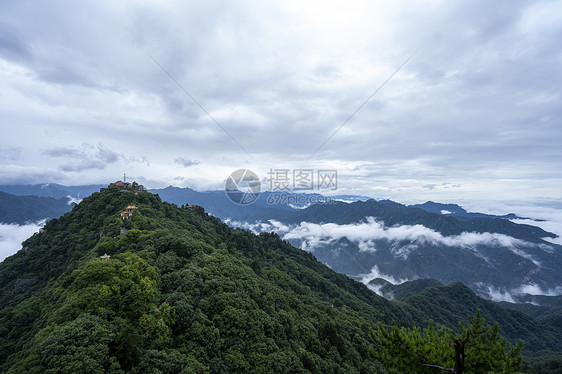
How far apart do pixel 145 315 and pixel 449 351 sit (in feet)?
63.9

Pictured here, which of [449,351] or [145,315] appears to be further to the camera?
[145,315]

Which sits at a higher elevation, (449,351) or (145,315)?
(449,351)

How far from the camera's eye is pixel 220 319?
2186cm

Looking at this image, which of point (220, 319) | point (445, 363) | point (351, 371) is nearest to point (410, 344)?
point (445, 363)

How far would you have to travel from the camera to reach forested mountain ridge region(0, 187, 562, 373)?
15.1 meters

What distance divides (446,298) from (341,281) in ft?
343

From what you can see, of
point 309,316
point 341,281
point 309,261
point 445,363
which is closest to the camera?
point 445,363

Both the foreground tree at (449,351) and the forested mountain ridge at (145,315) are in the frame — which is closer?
the foreground tree at (449,351)

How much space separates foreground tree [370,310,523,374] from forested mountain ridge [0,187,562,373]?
12672 millimetres

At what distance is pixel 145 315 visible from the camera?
60.4 ft

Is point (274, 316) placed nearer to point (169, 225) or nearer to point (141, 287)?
point (141, 287)

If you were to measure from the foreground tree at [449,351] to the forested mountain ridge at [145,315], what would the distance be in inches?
499

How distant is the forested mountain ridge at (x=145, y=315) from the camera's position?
15.1 metres

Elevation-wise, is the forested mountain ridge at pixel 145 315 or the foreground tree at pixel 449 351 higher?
the foreground tree at pixel 449 351
